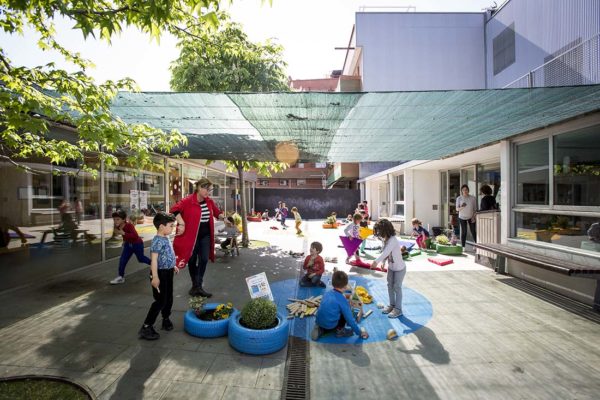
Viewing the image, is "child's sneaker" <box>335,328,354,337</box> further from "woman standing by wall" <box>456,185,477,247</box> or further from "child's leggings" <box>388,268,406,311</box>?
"woman standing by wall" <box>456,185,477,247</box>

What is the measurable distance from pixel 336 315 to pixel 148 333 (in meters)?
2.37

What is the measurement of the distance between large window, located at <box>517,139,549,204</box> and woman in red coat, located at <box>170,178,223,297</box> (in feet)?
21.8

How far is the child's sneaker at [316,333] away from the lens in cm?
401

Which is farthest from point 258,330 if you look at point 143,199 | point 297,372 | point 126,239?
point 143,199

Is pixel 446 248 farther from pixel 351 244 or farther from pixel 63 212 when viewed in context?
pixel 63 212

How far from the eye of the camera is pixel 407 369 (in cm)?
333

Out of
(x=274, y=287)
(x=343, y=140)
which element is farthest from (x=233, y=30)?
(x=274, y=287)

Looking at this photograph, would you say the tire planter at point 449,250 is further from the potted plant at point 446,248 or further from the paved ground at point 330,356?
the paved ground at point 330,356

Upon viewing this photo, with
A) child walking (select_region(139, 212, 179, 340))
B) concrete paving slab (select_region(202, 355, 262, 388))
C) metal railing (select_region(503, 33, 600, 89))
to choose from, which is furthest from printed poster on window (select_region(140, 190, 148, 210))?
metal railing (select_region(503, 33, 600, 89))

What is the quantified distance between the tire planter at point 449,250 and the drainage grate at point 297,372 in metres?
7.23

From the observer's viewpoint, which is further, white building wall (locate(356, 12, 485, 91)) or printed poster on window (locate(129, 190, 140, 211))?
white building wall (locate(356, 12, 485, 91))

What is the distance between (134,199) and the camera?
368 inches

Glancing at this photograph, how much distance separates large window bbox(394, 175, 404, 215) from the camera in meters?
16.2

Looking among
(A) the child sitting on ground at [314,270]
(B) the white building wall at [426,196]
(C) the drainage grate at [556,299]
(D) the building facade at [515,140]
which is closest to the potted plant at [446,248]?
(D) the building facade at [515,140]
